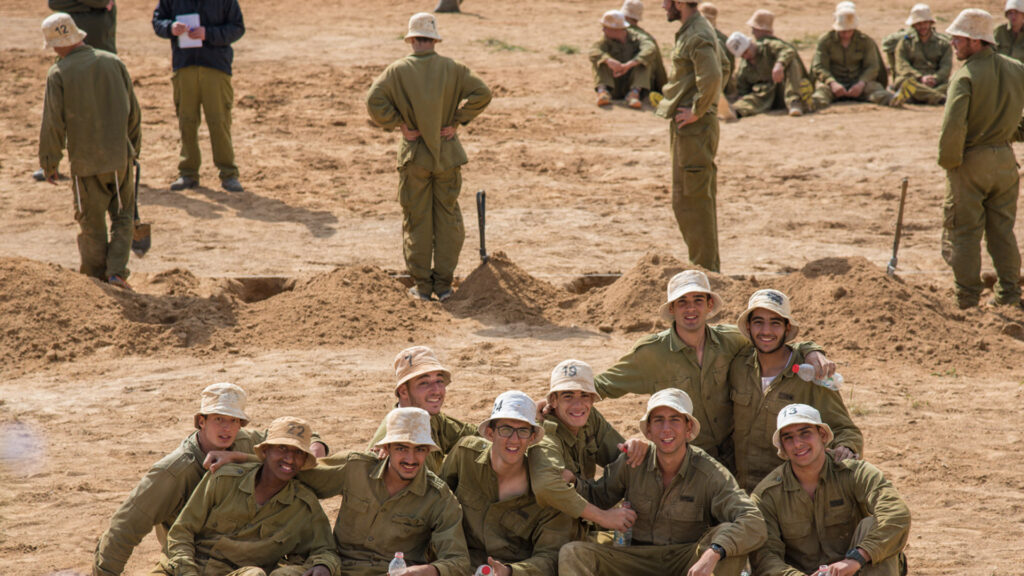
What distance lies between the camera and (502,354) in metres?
10.1

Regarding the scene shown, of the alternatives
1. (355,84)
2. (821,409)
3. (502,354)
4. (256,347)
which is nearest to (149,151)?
(355,84)

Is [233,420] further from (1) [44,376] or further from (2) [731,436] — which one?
(1) [44,376]

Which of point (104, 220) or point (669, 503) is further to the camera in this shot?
point (104, 220)

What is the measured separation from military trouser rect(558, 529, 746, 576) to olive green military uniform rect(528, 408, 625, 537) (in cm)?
19

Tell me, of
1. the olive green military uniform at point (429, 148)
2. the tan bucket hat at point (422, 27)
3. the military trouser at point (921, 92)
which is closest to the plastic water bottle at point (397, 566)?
the olive green military uniform at point (429, 148)

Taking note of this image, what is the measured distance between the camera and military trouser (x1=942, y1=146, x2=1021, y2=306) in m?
10.7

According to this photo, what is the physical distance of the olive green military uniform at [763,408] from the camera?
21.9ft

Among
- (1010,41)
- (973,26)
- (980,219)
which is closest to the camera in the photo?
(973,26)

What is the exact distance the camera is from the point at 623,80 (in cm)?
1788

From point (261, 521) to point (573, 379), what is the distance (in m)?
1.70

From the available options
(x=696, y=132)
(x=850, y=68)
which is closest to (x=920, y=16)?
(x=850, y=68)

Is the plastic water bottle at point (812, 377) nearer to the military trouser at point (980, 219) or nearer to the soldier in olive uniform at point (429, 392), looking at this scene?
the soldier in olive uniform at point (429, 392)

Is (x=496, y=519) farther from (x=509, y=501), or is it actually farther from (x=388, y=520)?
(x=388, y=520)

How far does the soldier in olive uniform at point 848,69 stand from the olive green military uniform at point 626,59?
2266mm
